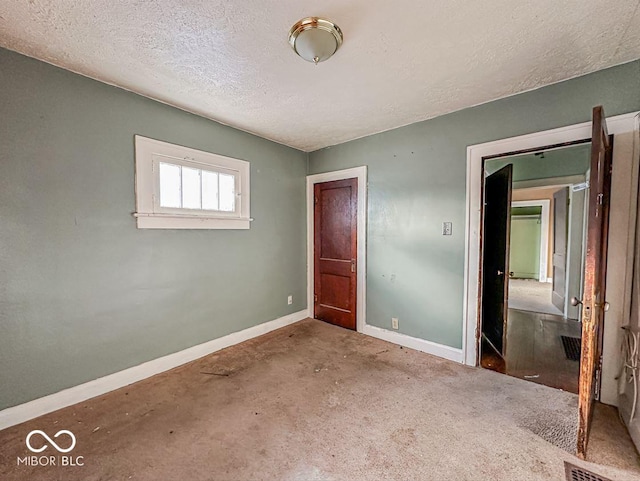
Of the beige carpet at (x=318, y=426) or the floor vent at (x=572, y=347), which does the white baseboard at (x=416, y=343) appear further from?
the floor vent at (x=572, y=347)

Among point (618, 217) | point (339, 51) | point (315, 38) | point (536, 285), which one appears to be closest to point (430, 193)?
point (618, 217)

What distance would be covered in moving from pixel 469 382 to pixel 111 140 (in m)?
3.60

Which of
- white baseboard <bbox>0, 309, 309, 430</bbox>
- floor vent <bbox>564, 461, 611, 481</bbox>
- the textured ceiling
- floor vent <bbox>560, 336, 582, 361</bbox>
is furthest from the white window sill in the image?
floor vent <bbox>560, 336, 582, 361</bbox>

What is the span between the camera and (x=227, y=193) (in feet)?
9.56

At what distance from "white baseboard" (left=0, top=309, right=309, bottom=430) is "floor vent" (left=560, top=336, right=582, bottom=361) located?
344 cm

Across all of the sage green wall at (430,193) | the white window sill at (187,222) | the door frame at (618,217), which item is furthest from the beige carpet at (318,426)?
the white window sill at (187,222)

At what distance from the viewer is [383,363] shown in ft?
8.39

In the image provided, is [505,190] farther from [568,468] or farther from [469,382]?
[568,468]

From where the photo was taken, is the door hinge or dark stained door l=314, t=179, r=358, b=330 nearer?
the door hinge

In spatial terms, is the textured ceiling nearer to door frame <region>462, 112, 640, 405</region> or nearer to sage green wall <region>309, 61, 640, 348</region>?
sage green wall <region>309, 61, 640, 348</region>

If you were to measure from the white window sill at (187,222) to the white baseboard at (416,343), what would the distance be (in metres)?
2.01

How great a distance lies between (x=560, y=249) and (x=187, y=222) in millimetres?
6004

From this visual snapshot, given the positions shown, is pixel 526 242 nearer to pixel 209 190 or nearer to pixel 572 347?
pixel 572 347

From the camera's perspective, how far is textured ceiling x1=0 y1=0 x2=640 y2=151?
1.35 metres
